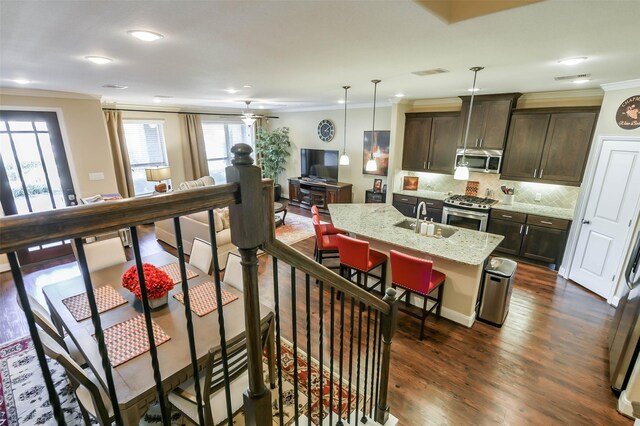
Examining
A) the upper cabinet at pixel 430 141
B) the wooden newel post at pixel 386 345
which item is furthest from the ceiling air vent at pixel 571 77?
the wooden newel post at pixel 386 345

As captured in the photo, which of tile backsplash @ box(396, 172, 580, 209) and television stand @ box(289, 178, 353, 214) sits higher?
tile backsplash @ box(396, 172, 580, 209)

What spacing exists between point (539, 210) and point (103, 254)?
6157mm

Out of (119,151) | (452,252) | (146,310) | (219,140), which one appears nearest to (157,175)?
(119,151)

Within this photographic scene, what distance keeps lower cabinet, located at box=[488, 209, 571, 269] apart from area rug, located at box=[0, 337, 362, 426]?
388cm

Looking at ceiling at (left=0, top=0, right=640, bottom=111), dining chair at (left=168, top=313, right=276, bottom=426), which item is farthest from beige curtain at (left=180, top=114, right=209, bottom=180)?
dining chair at (left=168, top=313, right=276, bottom=426)

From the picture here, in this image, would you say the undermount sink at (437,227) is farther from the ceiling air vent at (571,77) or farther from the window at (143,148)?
the window at (143,148)

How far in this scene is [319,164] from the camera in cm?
781

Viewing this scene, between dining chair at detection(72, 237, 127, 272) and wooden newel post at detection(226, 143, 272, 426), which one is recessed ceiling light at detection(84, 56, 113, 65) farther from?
wooden newel post at detection(226, 143, 272, 426)

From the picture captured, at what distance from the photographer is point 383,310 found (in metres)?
1.74

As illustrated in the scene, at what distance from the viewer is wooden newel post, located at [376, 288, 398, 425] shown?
5.87 feet

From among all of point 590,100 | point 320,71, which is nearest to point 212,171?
point 320,71

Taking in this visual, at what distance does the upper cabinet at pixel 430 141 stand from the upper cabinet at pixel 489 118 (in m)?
0.31

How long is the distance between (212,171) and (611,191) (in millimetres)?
8261

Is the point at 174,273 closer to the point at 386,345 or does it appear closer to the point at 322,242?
the point at 322,242
